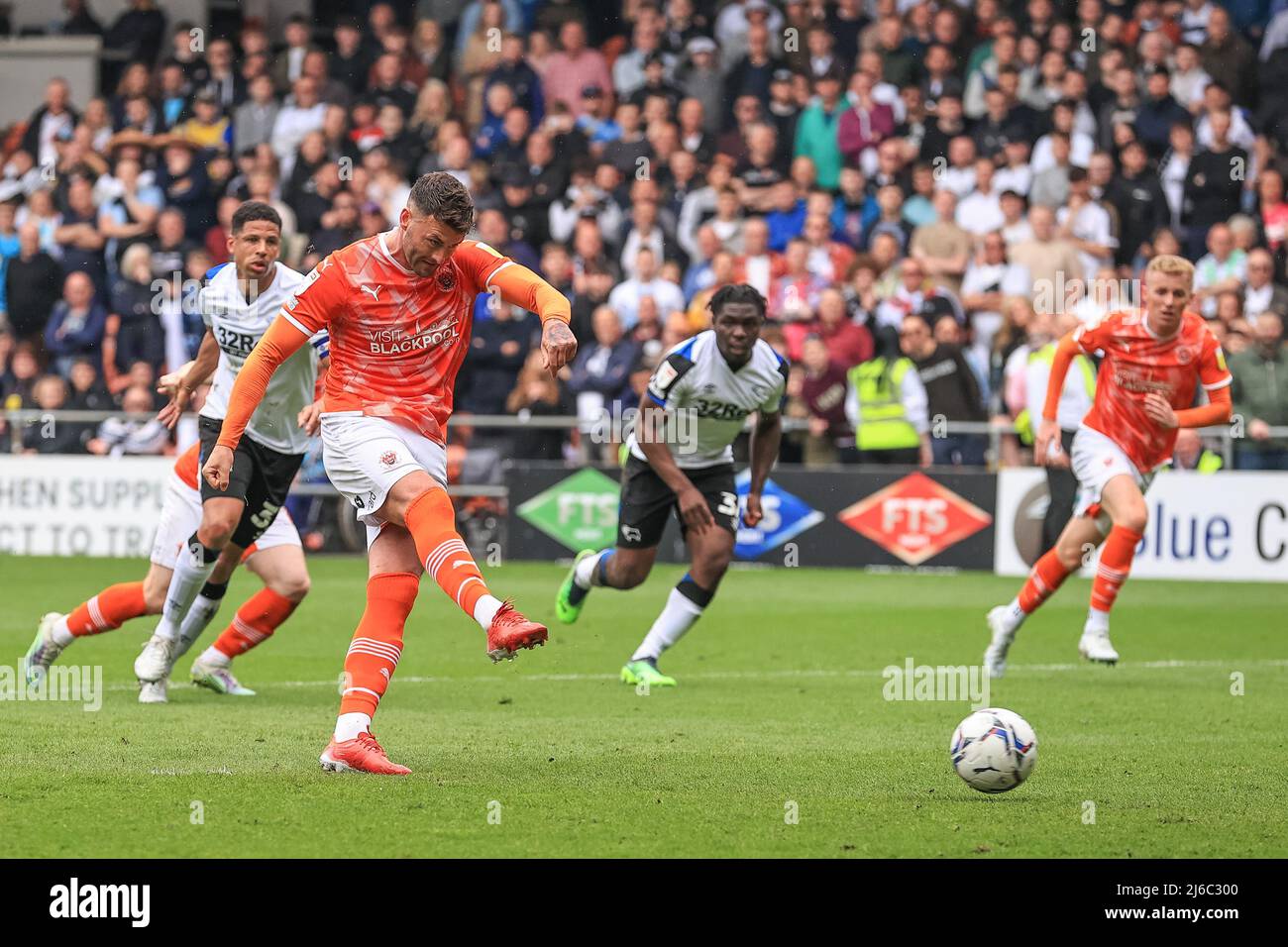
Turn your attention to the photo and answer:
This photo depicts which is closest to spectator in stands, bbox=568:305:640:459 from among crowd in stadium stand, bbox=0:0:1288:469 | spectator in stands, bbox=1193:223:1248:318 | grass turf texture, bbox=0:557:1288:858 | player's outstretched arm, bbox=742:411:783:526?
crowd in stadium stand, bbox=0:0:1288:469

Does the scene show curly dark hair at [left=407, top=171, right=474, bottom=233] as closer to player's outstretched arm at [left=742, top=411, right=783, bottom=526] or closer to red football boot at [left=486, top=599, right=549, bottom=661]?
red football boot at [left=486, top=599, right=549, bottom=661]

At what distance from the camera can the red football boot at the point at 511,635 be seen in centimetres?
661

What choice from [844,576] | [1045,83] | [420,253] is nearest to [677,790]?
[420,253]

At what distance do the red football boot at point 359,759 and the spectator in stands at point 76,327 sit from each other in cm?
1494

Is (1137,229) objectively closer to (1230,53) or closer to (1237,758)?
(1230,53)

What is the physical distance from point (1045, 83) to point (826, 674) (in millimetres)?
11165

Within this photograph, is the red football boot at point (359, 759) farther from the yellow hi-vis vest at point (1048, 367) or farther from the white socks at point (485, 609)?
the yellow hi-vis vest at point (1048, 367)

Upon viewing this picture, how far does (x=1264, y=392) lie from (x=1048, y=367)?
1925 millimetres

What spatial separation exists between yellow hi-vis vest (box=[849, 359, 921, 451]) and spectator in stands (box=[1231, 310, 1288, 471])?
115 inches

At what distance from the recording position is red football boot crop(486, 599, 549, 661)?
21.7ft

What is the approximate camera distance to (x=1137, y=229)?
19.4 m

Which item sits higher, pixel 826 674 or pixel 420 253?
pixel 420 253

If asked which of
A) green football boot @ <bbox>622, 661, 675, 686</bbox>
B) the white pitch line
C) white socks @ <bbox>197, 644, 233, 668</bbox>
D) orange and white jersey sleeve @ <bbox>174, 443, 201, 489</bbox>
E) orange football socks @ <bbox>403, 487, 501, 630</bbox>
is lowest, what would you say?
the white pitch line
